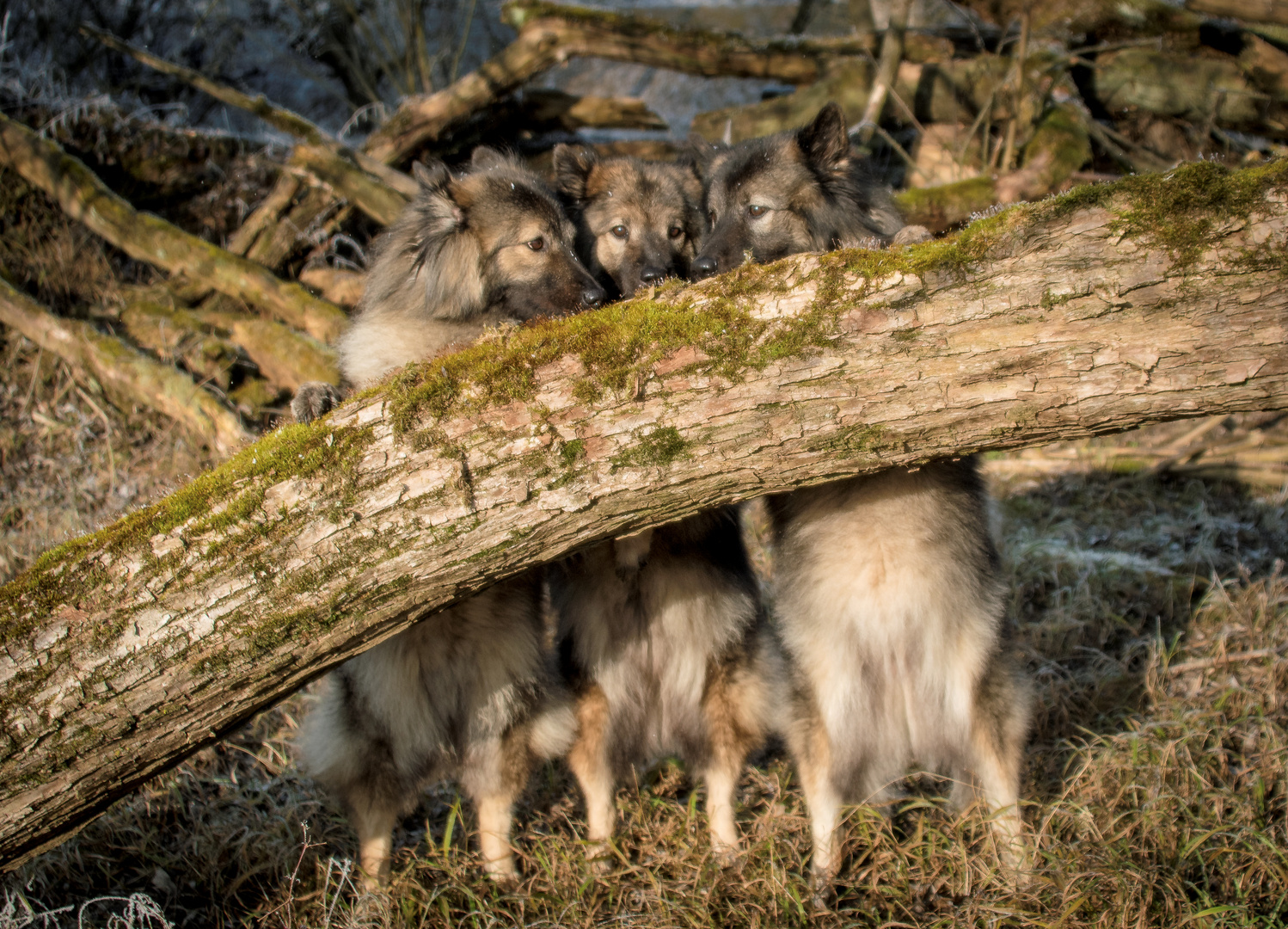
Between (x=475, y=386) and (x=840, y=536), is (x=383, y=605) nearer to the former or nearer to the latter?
(x=475, y=386)

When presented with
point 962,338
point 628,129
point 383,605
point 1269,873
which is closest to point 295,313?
point 628,129

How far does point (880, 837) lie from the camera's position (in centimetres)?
287

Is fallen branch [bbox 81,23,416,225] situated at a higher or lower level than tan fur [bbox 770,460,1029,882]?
higher

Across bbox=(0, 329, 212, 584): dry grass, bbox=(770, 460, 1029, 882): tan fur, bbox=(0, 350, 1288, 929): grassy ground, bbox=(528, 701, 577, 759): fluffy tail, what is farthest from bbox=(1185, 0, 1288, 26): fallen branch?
bbox=(0, 329, 212, 584): dry grass

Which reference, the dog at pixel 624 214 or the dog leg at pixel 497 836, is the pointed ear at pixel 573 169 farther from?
the dog leg at pixel 497 836

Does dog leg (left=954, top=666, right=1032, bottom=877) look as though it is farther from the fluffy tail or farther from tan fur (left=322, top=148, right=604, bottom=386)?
tan fur (left=322, top=148, right=604, bottom=386)

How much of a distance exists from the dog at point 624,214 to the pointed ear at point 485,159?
0.34m

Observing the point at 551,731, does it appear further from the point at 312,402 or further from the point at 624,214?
the point at 624,214

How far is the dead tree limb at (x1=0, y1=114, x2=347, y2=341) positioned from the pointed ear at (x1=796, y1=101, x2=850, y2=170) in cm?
381

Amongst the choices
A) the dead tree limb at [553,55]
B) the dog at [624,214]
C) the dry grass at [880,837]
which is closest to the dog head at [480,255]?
the dog at [624,214]

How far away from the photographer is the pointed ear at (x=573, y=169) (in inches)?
156

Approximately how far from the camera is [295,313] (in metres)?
5.97

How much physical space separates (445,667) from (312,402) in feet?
3.55

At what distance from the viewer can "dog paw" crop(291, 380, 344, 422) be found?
8.83 feet
